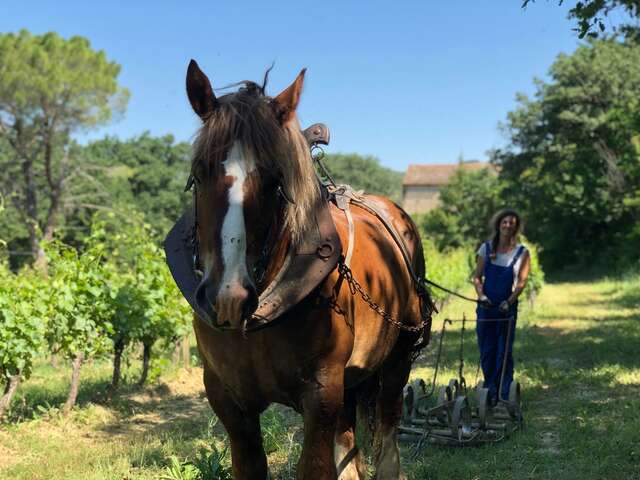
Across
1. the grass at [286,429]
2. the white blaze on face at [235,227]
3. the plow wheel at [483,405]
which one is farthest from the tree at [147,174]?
the white blaze on face at [235,227]

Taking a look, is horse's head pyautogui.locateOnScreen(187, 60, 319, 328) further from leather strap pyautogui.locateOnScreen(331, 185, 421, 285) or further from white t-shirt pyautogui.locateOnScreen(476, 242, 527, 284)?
white t-shirt pyautogui.locateOnScreen(476, 242, 527, 284)

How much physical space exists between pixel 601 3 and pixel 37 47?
872 inches

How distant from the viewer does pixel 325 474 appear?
2.44 meters

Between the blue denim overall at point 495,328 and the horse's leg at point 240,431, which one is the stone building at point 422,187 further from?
the horse's leg at point 240,431

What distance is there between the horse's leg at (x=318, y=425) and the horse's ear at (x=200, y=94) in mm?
1096

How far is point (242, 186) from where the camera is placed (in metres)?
2.08

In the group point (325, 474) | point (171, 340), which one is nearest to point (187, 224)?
point (325, 474)

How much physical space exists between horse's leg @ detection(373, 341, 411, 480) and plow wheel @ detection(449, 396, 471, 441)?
3.55ft

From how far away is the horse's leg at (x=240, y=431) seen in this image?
2617 millimetres

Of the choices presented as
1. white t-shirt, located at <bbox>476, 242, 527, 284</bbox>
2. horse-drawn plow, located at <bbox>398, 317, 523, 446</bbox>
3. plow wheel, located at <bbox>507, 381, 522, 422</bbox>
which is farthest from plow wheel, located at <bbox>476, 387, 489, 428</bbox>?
white t-shirt, located at <bbox>476, 242, 527, 284</bbox>

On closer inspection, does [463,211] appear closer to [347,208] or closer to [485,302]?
[485,302]

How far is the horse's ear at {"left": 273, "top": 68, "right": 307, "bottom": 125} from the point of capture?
235 cm

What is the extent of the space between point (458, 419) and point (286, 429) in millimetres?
1466

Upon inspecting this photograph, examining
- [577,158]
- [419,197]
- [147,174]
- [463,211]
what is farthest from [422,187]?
[577,158]
